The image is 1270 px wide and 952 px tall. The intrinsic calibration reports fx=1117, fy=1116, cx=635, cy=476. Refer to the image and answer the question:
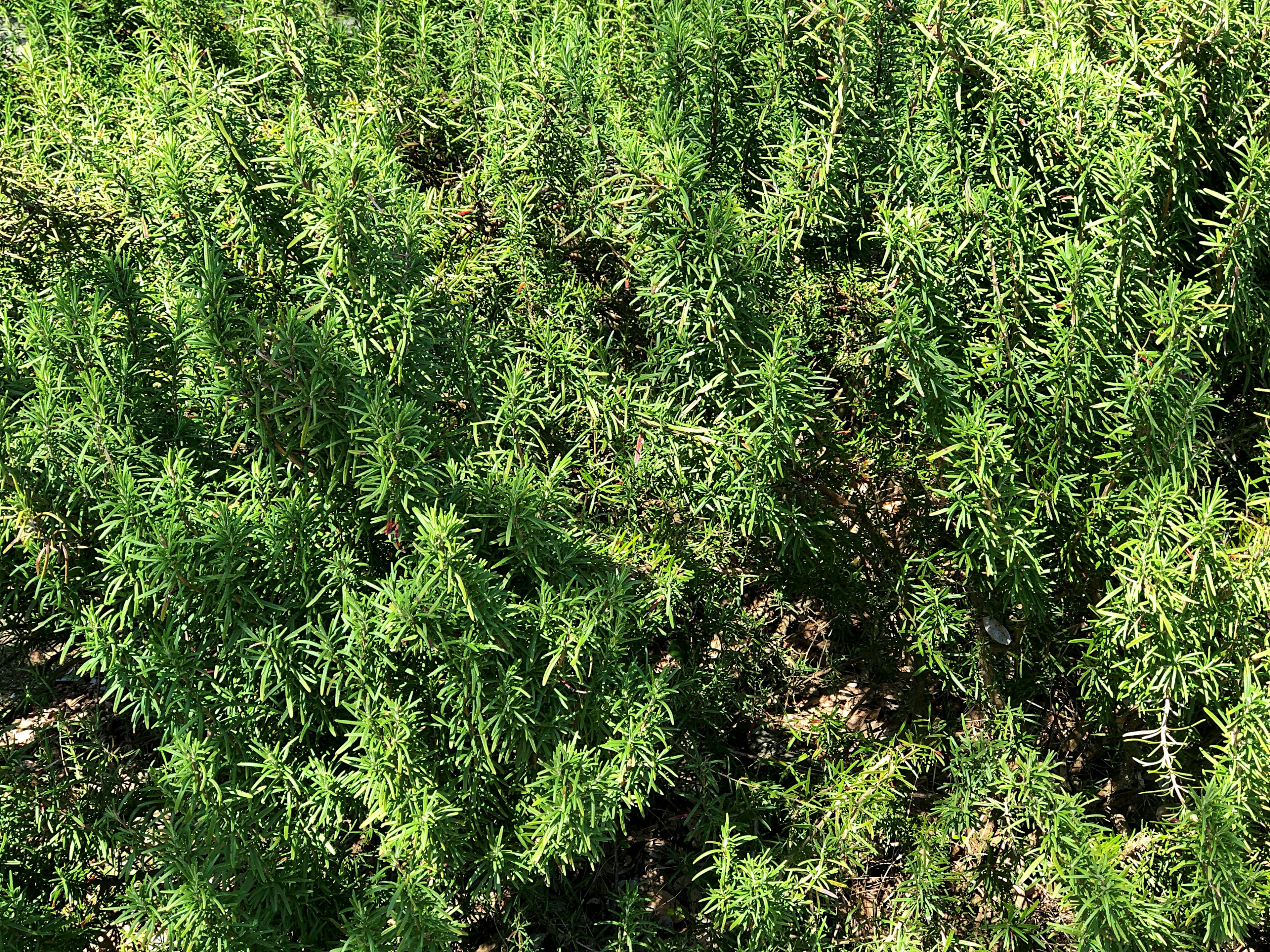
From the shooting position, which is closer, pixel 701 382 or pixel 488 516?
pixel 488 516

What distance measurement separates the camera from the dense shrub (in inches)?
71.7

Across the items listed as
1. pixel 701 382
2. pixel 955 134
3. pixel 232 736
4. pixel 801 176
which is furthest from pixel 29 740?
pixel 955 134

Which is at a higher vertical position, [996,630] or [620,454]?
[620,454]

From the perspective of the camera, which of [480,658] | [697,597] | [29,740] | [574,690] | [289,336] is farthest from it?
[29,740]

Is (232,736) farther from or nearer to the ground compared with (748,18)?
nearer to the ground

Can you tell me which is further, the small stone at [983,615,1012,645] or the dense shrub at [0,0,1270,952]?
the small stone at [983,615,1012,645]

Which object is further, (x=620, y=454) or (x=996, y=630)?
(x=996, y=630)

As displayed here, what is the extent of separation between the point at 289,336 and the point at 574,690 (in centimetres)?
79

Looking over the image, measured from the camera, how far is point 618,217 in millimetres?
2088

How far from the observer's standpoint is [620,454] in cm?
210

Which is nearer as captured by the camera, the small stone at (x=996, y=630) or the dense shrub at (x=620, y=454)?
the dense shrub at (x=620, y=454)

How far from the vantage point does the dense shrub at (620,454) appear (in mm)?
1821

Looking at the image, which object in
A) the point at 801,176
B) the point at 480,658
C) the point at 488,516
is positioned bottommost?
the point at 480,658

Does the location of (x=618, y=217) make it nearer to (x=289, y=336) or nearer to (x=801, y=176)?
(x=801, y=176)
